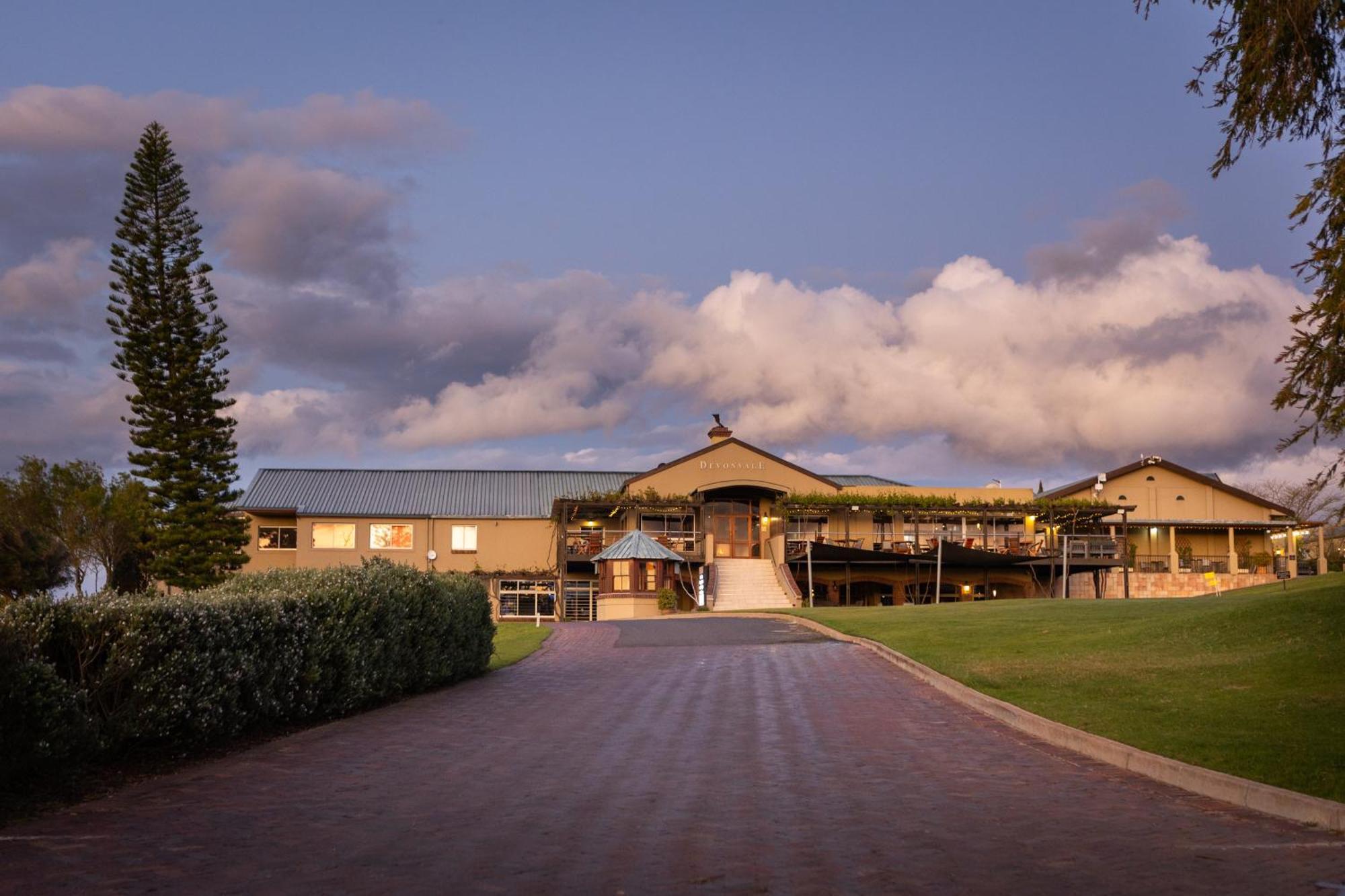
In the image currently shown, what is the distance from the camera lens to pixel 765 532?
168 feet

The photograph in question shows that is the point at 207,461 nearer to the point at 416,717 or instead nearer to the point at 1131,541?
the point at 416,717

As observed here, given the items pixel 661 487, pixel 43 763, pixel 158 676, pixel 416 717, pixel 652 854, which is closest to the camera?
pixel 652 854

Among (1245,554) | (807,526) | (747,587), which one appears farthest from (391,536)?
(1245,554)

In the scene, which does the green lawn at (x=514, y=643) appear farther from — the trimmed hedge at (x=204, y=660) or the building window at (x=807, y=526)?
the building window at (x=807, y=526)

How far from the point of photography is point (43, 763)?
8.60 m

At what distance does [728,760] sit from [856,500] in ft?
120

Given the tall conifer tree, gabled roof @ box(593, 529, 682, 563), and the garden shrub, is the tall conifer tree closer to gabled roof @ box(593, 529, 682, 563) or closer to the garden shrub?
gabled roof @ box(593, 529, 682, 563)

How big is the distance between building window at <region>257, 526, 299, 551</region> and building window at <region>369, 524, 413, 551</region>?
349 centimetres

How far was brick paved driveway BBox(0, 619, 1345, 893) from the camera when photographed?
6590 millimetres

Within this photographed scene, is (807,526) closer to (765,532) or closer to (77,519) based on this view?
(765,532)

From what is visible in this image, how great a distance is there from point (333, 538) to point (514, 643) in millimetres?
27403

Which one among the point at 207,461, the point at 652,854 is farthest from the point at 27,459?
the point at 652,854

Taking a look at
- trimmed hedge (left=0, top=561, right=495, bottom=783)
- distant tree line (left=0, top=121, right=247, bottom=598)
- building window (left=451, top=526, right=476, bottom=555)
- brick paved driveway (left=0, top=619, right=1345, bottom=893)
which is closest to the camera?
brick paved driveway (left=0, top=619, right=1345, bottom=893)

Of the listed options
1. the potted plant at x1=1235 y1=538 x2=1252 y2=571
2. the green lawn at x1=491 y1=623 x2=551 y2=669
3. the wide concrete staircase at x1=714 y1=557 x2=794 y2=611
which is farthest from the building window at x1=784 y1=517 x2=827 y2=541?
the potted plant at x1=1235 y1=538 x2=1252 y2=571
